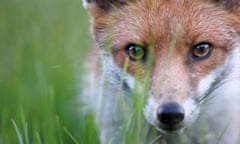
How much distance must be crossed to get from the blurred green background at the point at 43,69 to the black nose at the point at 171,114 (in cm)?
49

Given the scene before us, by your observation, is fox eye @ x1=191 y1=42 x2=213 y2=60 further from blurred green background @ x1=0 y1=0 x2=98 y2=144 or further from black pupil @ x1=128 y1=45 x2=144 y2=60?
blurred green background @ x1=0 y1=0 x2=98 y2=144

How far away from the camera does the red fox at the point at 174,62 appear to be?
492cm

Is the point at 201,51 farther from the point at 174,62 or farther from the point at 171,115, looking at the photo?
the point at 171,115

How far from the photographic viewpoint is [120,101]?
5.08 m

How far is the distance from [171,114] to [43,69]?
2454 mm

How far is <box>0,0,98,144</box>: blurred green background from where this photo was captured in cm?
532

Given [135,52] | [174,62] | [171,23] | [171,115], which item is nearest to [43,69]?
[135,52]

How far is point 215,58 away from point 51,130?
4.75ft

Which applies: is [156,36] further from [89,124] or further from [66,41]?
[66,41]

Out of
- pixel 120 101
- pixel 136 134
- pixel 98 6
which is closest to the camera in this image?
pixel 136 134

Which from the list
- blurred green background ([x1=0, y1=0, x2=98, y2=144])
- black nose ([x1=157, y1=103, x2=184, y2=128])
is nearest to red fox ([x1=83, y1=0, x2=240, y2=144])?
black nose ([x1=157, y1=103, x2=184, y2=128])

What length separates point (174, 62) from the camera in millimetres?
5133

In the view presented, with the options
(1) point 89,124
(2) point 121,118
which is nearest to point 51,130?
(1) point 89,124

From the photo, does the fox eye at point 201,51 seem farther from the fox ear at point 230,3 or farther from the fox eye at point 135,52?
the fox ear at point 230,3
